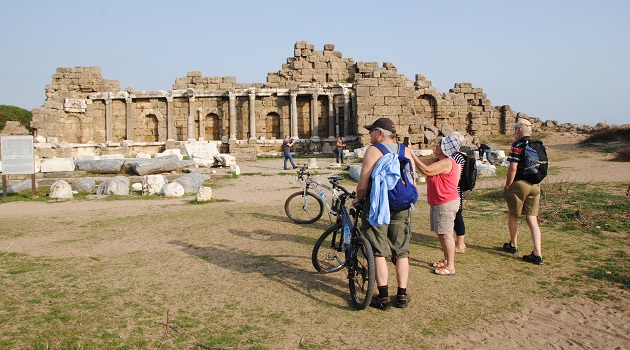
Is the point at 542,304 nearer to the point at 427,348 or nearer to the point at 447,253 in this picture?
the point at 447,253

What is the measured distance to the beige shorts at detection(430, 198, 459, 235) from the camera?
5.83m

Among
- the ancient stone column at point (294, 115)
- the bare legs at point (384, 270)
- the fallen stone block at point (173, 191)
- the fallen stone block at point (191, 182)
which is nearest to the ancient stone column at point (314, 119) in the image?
the ancient stone column at point (294, 115)

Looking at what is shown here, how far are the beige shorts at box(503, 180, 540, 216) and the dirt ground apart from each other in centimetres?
176

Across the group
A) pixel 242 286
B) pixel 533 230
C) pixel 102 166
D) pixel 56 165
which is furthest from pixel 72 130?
pixel 533 230

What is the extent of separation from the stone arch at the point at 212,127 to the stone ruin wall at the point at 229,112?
2.5 inches

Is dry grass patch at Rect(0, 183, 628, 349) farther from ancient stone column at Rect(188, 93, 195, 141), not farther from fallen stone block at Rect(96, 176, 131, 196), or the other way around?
ancient stone column at Rect(188, 93, 195, 141)

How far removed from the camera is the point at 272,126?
100 feet

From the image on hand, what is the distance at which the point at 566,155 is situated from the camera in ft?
75.8

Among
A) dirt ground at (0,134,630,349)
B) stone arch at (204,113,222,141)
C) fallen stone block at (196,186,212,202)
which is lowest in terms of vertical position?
dirt ground at (0,134,630,349)

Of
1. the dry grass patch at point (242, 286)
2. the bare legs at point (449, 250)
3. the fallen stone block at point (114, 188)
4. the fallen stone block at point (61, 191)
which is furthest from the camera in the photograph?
the fallen stone block at point (114, 188)

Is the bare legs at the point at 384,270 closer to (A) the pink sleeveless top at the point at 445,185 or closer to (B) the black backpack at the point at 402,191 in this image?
(B) the black backpack at the point at 402,191

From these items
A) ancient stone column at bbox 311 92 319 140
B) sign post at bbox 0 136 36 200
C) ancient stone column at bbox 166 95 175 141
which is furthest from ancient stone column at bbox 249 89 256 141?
sign post at bbox 0 136 36 200

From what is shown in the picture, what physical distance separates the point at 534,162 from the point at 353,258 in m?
3.06

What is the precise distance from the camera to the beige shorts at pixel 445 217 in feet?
19.1
